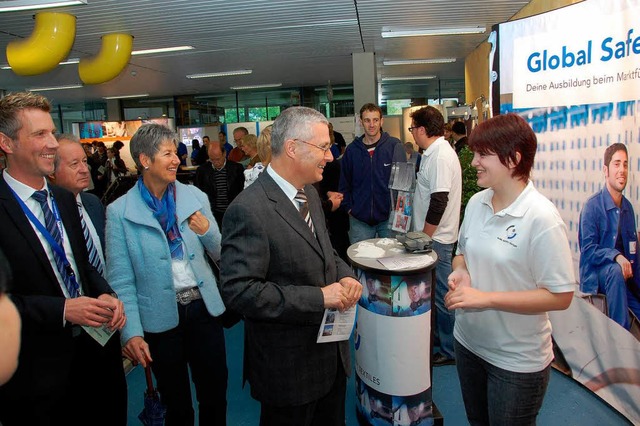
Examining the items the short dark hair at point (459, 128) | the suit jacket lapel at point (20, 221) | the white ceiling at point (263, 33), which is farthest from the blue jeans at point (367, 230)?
the short dark hair at point (459, 128)

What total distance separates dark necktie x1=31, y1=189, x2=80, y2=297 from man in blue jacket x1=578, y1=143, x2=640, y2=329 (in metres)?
2.62

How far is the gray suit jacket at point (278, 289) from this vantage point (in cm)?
149

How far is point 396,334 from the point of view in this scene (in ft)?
7.89

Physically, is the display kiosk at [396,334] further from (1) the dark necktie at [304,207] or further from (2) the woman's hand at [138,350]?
(2) the woman's hand at [138,350]

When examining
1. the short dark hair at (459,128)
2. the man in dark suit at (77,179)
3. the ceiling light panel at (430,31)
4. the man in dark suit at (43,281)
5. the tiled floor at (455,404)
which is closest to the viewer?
the man in dark suit at (43,281)

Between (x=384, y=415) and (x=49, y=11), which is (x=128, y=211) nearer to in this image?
(x=384, y=415)

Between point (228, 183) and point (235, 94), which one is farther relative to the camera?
point (235, 94)

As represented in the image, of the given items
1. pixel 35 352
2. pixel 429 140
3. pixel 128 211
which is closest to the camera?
pixel 35 352

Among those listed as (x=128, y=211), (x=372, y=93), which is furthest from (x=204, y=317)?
(x=372, y=93)

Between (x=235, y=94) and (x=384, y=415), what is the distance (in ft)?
47.9

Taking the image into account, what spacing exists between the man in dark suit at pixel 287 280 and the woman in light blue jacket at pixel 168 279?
42 cm

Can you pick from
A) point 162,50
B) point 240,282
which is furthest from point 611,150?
point 162,50

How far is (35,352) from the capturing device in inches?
63.6

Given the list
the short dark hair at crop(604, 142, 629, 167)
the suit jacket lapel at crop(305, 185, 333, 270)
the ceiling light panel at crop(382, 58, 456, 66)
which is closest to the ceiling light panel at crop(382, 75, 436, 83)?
the ceiling light panel at crop(382, 58, 456, 66)
